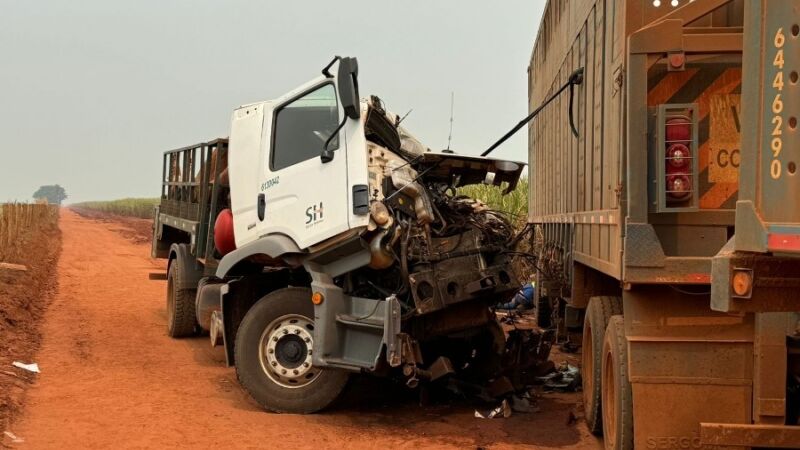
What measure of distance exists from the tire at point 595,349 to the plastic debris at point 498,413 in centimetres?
78

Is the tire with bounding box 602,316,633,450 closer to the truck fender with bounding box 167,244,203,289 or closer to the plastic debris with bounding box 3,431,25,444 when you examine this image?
the plastic debris with bounding box 3,431,25,444

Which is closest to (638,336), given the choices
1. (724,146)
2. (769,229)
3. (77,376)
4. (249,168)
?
(724,146)

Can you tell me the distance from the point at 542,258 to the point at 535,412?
Result: 285 cm

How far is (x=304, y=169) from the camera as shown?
725 cm

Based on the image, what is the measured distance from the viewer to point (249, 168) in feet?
26.1

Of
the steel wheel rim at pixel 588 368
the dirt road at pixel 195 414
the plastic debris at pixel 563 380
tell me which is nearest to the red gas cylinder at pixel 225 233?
the dirt road at pixel 195 414

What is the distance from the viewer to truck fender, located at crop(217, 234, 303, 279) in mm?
7230

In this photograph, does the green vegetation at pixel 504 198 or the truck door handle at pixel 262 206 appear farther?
the green vegetation at pixel 504 198

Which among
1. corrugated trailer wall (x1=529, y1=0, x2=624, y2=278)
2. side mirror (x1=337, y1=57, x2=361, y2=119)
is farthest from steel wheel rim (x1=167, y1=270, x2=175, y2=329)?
side mirror (x1=337, y1=57, x2=361, y2=119)

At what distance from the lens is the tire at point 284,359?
711cm

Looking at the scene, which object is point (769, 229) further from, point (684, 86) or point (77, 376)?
point (77, 376)

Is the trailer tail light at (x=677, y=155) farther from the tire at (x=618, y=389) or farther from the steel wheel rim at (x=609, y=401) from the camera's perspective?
the steel wheel rim at (x=609, y=401)

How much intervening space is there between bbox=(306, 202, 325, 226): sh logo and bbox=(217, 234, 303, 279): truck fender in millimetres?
277

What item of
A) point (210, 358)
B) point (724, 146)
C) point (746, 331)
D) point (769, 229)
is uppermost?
point (724, 146)
